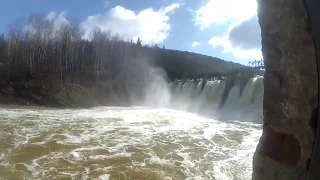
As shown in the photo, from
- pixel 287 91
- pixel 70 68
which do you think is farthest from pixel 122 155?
pixel 70 68

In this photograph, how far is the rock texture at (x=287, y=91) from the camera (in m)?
1.18

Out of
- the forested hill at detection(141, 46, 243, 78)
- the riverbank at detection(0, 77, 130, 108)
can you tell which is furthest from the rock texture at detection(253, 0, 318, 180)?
the forested hill at detection(141, 46, 243, 78)

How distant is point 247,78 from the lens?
27906 mm

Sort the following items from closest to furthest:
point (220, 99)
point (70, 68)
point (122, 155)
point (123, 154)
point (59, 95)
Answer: point (122, 155) < point (123, 154) < point (220, 99) < point (59, 95) < point (70, 68)

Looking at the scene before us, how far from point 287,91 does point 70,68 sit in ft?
154

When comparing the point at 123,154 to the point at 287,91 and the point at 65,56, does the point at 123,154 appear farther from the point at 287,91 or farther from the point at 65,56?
the point at 65,56

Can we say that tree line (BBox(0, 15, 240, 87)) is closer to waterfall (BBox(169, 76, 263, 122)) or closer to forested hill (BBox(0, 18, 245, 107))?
forested hill (BBox(0, 18, 245, 107))

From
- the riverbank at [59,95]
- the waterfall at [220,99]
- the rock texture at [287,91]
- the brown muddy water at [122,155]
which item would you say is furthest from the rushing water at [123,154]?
the riverbank at [59,95]

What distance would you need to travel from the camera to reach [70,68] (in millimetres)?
45812

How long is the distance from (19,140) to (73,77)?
3339 cm

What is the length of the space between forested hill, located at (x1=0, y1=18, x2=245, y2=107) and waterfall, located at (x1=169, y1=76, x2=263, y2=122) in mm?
10412

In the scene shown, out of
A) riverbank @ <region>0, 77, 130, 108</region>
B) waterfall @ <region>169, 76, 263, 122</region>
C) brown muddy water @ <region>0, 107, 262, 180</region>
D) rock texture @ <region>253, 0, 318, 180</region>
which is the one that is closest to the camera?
rock texture @ <region>253, 0, 318, 180</region>

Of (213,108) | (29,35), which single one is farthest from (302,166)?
(29,35)

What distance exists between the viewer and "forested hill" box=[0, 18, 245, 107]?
39.1m
